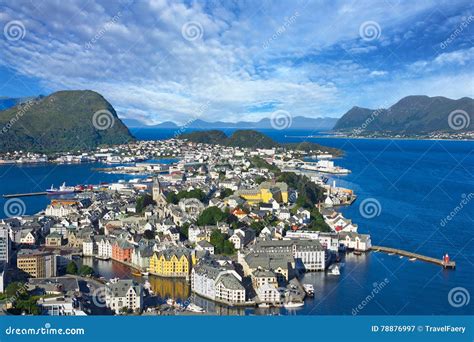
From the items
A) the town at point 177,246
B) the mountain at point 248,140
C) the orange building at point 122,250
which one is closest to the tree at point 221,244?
the town at point 177,246

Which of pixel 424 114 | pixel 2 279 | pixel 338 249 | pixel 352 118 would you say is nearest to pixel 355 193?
pixel 338 249

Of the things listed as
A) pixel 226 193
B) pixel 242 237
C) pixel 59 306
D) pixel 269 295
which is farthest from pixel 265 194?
pixel 59 306

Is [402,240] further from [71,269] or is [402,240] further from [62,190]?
[62,190]

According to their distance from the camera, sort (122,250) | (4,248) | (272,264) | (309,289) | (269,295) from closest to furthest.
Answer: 1. (269,295)
2. (309,289)
3. (272,264)
4. (4,248)
5. (122,250)

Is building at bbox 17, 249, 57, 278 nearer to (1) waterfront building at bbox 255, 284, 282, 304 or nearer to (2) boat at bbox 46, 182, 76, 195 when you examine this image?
(1) waterfront building at bbox 255, 284, 282, 304

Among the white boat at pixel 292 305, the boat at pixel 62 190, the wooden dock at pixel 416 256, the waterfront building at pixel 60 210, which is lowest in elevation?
the white boat at pixel 292 305

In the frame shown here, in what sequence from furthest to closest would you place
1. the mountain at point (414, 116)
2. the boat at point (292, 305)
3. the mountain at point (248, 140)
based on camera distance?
the mountain at point (414, 116)
the mountain at point (248, 140)
the boat at point (292, 305)

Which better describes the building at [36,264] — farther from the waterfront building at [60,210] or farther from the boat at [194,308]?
the waterfront building at [60,210]
